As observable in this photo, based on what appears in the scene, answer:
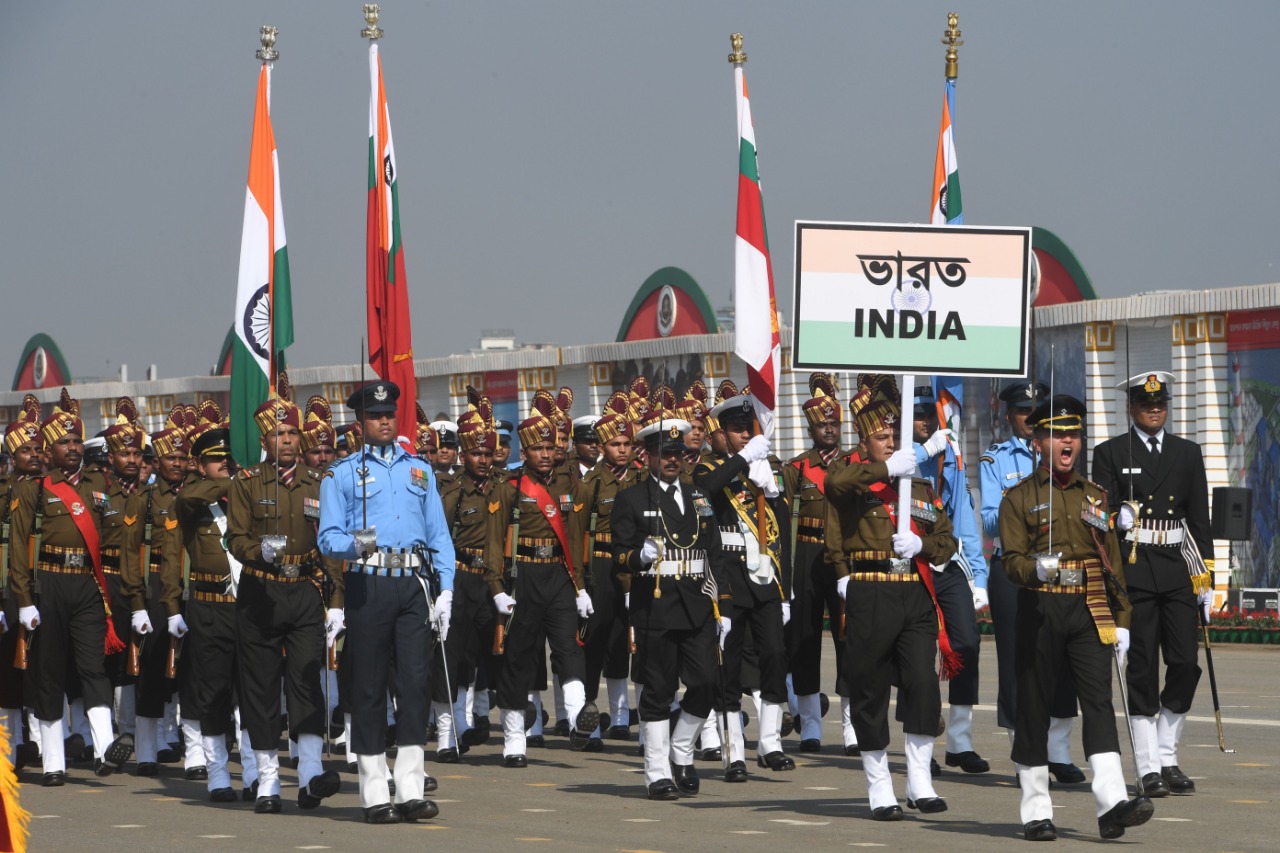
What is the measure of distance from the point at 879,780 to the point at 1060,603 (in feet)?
4.38

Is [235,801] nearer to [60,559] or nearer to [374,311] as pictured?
[60,559]

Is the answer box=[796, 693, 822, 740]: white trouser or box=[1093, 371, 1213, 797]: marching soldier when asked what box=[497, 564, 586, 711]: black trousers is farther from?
box=[1093, 371, 1213, 797]: marching soldier

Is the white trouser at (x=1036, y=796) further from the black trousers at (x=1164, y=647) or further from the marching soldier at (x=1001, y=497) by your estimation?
the marching soldier at (x=1001, y=497)

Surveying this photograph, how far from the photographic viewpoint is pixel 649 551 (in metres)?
12.2

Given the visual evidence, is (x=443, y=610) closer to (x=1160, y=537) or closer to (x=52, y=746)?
(x=52, y=746)

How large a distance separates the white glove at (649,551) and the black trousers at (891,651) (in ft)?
4.52

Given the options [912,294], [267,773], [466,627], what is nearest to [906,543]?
[912,294]

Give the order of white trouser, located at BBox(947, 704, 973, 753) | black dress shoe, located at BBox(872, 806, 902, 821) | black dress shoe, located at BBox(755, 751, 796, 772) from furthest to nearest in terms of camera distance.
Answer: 1. black dress shoe, located at BBox(755, 751, 796, 772)
2. white trouser, located at BBox(947, 704, 973, 753)
3. black dress shoe, located at BBox(872, 806, 902, 821)

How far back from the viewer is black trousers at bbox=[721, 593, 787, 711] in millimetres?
13617

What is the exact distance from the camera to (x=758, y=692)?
1389cm

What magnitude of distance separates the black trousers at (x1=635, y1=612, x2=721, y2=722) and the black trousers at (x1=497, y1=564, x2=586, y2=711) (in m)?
2.46

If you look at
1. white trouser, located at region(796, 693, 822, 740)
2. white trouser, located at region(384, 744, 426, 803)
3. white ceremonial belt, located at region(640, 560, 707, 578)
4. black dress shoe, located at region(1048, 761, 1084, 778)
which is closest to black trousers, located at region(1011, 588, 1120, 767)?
black dress shoe, located at region(1048, 761, 1084, 778)

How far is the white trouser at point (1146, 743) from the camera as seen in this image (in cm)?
1177

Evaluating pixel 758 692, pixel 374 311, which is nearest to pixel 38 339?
pixel 374 311
